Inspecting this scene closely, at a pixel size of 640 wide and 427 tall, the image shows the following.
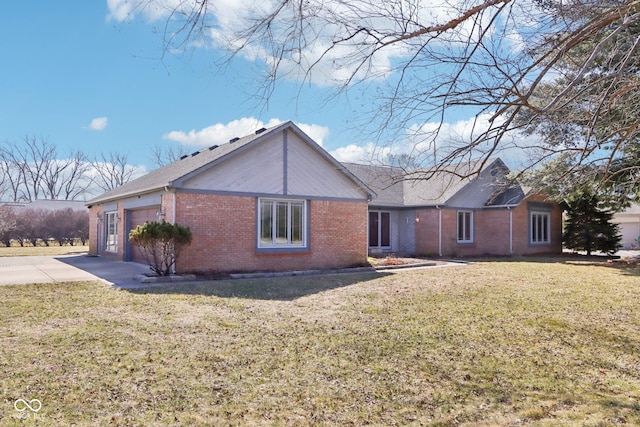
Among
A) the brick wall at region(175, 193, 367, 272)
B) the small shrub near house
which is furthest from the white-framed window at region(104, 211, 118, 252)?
the brick wall at region(175, 193, 367, 272)

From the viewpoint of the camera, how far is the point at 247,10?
16.4 feet

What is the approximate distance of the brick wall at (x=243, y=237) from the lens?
1301 cm

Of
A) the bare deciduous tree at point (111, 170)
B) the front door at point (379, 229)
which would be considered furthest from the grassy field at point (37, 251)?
the bare deciduous tree at point (111, 170)

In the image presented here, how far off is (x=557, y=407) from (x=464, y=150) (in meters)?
3.02

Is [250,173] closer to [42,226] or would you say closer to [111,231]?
[111,231]

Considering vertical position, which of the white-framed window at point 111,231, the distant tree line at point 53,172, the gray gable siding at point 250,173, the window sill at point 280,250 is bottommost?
the window sill at point 280,250

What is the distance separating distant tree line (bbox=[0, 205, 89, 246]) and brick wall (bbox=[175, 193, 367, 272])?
22.8m

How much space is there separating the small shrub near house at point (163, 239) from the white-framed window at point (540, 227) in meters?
19.0

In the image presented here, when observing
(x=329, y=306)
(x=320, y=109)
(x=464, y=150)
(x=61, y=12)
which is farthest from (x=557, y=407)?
(x=61, y=12)

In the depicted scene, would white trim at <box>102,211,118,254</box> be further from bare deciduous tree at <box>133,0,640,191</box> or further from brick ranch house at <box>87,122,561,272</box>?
bare deciduous tree at <box>133,0,640,191</box>

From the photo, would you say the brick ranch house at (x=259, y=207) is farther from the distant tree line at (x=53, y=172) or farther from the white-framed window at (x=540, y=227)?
the distant tree line at (x=53, y=172)

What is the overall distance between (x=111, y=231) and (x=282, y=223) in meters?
9.08

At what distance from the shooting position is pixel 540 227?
24562mm

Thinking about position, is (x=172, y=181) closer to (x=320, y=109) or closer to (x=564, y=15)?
(x=320, y=109)
